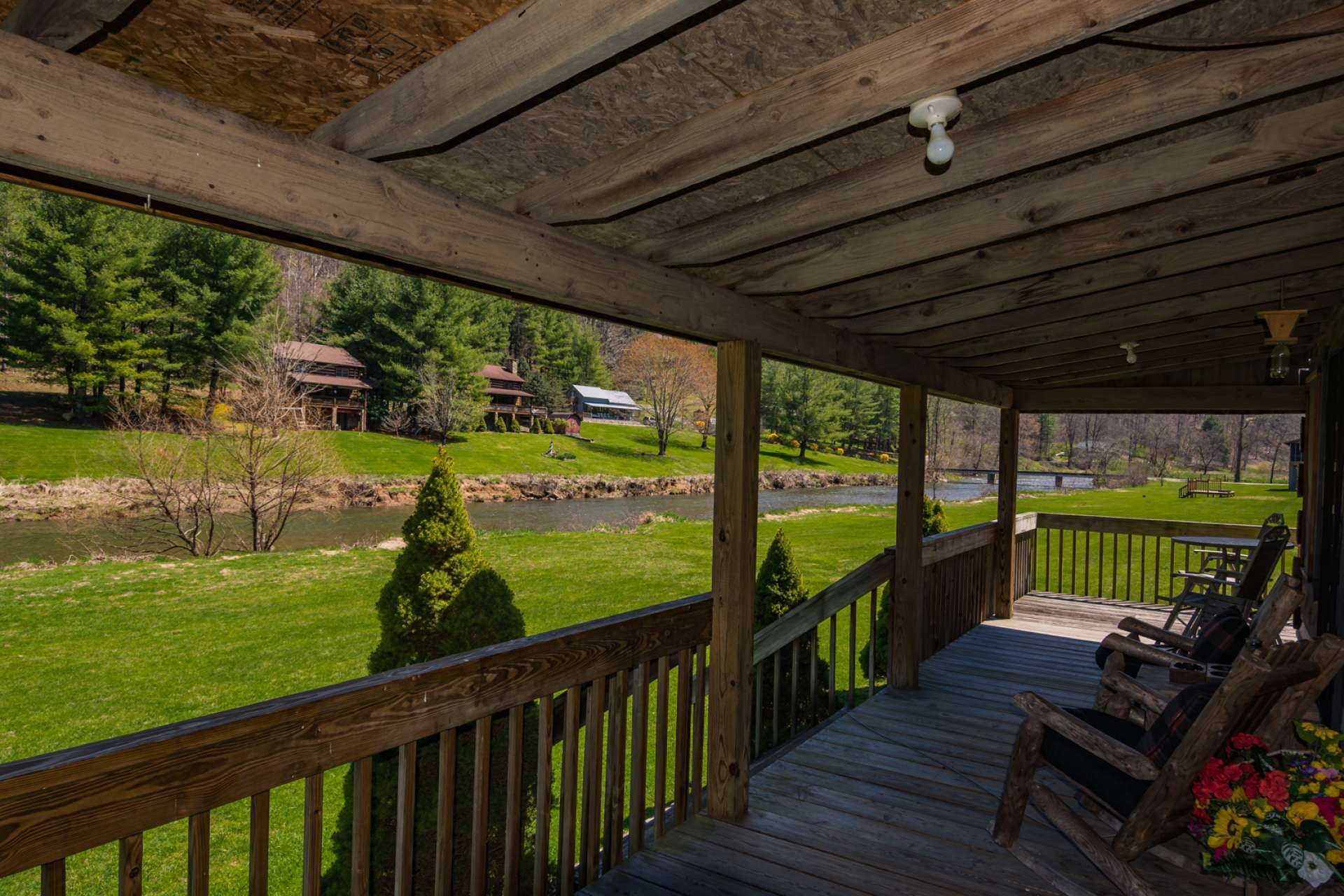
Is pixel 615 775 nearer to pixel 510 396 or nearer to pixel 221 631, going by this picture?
pixel 221 631

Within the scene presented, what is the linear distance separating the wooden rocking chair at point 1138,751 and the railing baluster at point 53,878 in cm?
272

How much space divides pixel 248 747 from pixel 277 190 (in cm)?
115

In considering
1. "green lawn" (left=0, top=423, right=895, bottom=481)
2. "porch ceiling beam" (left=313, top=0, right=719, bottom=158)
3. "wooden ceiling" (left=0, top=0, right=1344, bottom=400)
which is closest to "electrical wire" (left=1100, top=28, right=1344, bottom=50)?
"wooden ceiling" (left=0, top=0, right=1344, bottom=400)

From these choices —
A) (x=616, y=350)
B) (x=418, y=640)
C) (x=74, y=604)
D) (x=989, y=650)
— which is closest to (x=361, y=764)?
(x=418, y=640)

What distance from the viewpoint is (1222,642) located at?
11.7ft

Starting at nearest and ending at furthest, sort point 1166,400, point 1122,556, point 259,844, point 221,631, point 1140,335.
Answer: point 259,844 < point 1140,335 < point 1166,400 < point 221,631 < point 1122,556

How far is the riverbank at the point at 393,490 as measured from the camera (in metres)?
17.0

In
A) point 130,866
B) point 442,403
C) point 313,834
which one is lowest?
point 313,834

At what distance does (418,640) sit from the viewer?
3721mm

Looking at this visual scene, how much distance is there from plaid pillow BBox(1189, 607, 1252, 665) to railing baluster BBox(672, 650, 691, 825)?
2.53 m

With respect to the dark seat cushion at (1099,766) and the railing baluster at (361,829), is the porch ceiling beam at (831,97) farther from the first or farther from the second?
the dark seat cushion at (1099,766)

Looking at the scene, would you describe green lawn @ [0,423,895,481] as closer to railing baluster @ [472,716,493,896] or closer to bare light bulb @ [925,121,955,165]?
railing baluster @ [472,716,493,896]

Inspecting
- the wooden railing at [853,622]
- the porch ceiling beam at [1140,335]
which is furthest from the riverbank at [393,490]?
the porch ceiling beam at [1140,335]

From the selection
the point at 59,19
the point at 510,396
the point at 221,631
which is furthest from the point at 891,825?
the point at 510,396
